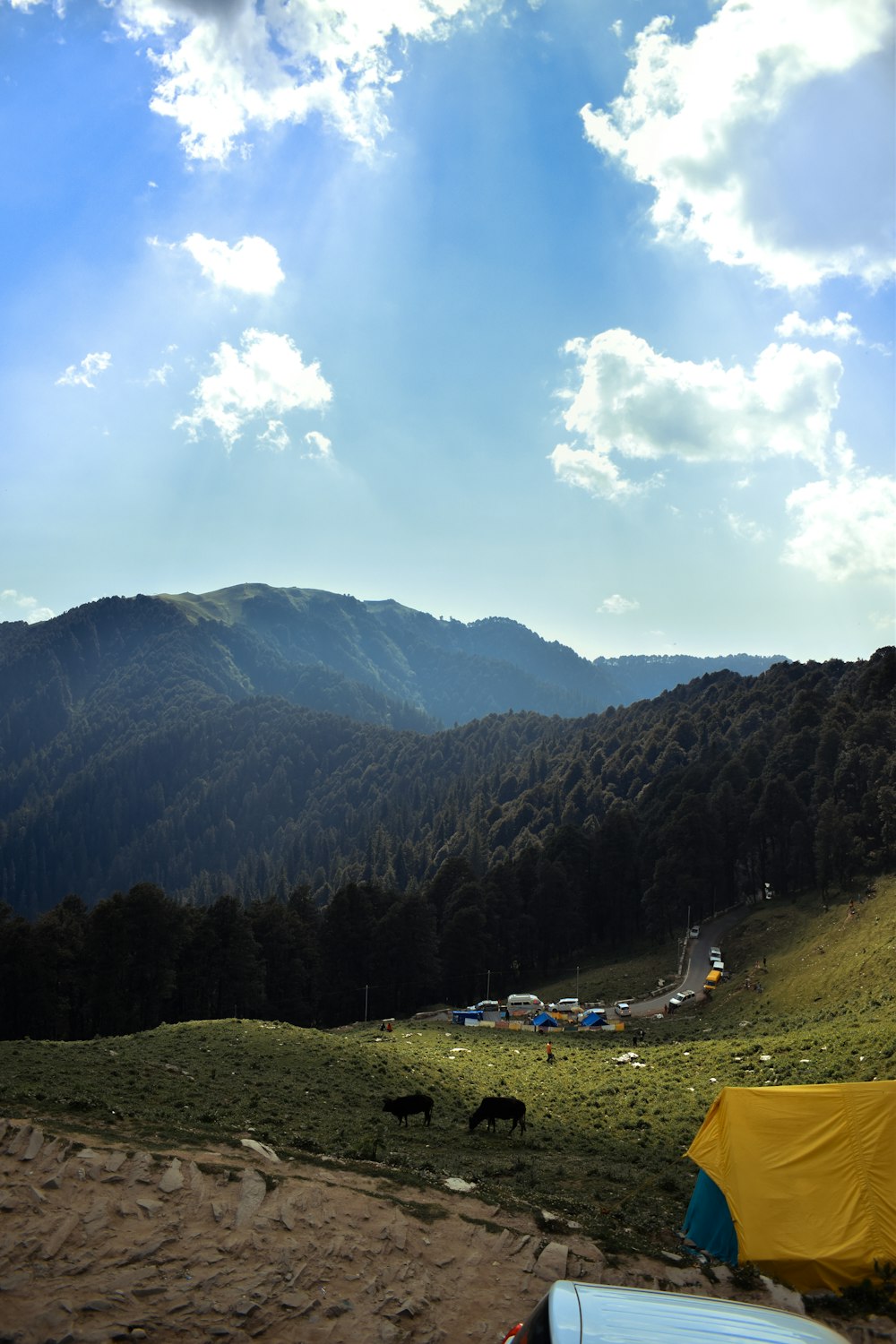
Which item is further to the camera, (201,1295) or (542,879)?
(542,879)

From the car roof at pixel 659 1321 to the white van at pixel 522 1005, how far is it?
75.1m

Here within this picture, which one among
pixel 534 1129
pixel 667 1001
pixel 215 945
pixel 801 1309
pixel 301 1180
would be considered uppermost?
pixel 301 1180

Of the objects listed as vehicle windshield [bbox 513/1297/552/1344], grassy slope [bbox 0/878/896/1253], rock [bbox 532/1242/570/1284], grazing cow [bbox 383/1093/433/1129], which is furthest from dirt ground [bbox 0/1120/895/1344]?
grazing cow [bbox 383/1093/433/1129]

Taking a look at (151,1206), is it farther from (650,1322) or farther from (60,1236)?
(650,1322)

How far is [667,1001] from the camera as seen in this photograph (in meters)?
75.1

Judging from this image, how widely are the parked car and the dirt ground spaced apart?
209 inches

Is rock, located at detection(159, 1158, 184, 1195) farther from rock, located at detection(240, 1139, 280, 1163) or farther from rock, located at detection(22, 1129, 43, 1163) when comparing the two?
rock, located at detection(22, 1129, 43, 1163)

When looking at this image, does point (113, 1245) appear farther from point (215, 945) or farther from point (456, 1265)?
point (215, 945)

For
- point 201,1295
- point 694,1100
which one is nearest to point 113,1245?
point 201,1295

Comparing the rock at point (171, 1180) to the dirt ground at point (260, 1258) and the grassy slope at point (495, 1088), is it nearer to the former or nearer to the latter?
the dirt ground at point (260, 1258)

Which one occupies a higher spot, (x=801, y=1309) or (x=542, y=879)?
(x=801, y=1309)

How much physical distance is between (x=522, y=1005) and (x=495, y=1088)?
151ft

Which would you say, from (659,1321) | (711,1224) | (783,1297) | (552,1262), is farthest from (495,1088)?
(659,1321)

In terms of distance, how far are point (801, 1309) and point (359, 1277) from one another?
306 inches
